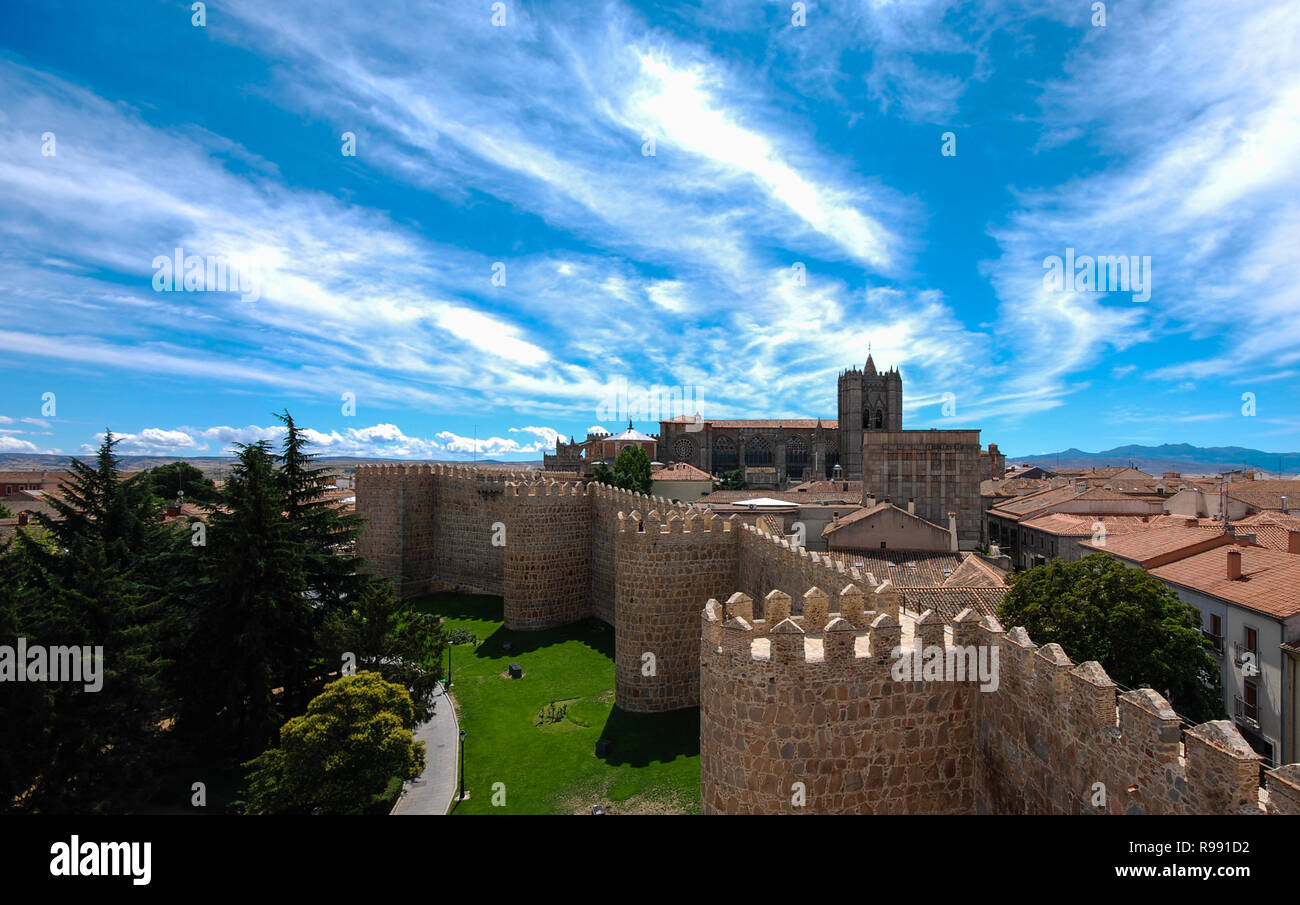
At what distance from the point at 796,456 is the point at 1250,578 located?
7614cm

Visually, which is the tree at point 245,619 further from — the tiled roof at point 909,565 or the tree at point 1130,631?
the tree at point 1130,631

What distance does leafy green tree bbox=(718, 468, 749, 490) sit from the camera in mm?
74600

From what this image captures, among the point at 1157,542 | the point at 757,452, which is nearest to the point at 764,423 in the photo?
the point at 757,452

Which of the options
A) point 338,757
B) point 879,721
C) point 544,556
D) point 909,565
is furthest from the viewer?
point 909,565

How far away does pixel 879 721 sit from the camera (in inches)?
267

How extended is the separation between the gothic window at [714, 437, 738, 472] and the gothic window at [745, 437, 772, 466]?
82.3 inches

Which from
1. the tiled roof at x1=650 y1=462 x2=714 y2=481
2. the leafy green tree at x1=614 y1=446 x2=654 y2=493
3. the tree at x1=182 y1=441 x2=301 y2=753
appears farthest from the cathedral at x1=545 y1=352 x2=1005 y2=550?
the tree at x1=182 y1=441 x2=301 y2=753

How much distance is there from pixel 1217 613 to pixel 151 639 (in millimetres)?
29284

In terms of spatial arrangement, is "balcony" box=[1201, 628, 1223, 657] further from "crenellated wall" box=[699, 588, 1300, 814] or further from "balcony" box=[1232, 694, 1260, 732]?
"crenellated wall" box=[699, 588, 1300, 814]

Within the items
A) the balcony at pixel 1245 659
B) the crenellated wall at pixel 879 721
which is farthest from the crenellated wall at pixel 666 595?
the balcony at pixel 1245 659

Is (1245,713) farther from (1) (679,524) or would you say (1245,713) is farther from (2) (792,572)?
(1) (679,524)

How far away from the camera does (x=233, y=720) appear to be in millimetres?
14695

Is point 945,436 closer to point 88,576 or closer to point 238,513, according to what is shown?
point 238,513
